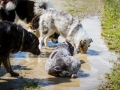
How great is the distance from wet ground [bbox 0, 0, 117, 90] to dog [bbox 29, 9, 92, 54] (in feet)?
1.13

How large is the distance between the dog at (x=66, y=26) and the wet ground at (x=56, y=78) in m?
0.34

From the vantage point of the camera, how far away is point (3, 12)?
8.41m

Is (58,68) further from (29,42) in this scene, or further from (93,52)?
(93,52)

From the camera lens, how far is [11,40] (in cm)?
597

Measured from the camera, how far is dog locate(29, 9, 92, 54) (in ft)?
27.4

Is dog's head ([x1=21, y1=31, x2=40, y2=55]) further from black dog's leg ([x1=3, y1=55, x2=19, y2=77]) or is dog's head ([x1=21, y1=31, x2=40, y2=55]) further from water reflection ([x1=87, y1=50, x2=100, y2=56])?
water reflection ([x1=87, y1=50, x2=100, y2=56])

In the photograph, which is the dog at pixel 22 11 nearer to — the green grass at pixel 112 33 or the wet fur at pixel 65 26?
the wet fur at pixel 65 26

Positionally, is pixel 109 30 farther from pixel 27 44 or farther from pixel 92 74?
pixel 27 44

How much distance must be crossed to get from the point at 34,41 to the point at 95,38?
3.48 m

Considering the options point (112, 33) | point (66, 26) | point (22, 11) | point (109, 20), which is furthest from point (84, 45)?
point (109, 20)

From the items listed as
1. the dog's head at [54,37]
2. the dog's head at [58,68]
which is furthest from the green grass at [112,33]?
the dog's head at [54,37]

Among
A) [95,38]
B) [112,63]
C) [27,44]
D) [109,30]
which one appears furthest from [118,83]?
[109,30]

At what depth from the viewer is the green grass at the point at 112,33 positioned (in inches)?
245

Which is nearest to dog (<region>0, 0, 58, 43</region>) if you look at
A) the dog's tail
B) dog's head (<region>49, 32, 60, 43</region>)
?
the dog's tail
